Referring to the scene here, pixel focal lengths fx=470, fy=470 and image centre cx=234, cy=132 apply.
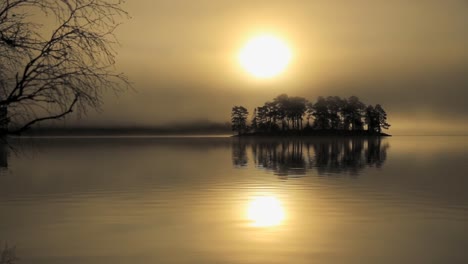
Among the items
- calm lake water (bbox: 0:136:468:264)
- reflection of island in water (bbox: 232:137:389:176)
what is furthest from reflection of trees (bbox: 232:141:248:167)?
calm lake water (bbox: 0:136:468:264)

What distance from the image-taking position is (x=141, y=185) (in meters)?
34.9

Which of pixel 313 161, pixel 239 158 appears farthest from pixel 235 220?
pixel 239 158

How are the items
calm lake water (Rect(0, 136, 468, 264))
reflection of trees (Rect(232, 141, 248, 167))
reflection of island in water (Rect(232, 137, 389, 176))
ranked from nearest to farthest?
calm lake water (Rect(0, 136, 468, 264))
reflection of island in water (Rect(232, 137, 389, 176))
reflection of trees (Rect(232, 141, 248, 167))

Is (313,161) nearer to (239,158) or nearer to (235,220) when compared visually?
(239,158)

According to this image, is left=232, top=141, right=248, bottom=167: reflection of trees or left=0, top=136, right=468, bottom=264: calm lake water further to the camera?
left=232, top=141, right=248, bottom=167: reflection of trees

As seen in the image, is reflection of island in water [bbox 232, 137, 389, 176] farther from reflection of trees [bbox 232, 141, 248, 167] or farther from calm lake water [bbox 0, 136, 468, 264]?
calm lake water [bbox 0, 136, 468, 264]

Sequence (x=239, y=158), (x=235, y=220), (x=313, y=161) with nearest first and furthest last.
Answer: (x=235, y=220)
(x=313, y=161)
(x=239, y=158)

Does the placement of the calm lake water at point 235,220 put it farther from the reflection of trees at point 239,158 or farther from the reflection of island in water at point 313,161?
the reflection of trees at point 239,158

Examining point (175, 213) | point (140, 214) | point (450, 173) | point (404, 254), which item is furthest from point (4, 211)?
point (450, 173)

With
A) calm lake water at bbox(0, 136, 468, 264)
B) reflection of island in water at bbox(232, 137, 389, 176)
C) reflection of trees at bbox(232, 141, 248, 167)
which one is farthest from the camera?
reflection of trees at bbox(232, 141, 248, 167)

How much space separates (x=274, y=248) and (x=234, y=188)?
17234 millimetres

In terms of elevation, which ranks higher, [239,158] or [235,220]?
[239,158]

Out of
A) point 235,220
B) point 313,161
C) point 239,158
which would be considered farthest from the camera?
point 239,158

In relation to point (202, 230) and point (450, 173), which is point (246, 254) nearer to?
point (202, 230)
